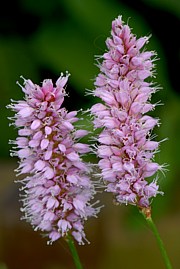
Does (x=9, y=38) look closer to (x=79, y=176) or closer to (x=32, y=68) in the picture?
(x=32, y=68)

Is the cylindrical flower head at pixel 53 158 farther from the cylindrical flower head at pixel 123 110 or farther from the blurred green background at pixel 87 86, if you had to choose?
the blurred green background at pixel 87 86

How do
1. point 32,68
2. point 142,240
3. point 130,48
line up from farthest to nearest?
1. point 32,68
2. point 142,240
3. point 130,48

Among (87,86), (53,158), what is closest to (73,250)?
(53,158)

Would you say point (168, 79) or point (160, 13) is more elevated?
point (160, 13)

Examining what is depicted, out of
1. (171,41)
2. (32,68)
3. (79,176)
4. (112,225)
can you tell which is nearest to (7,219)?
(112,225)

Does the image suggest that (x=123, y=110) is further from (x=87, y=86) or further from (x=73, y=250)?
(x=87, y=86)

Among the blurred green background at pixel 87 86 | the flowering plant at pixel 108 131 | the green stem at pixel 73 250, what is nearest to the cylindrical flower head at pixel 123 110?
the flowering plant at pixel 108 131

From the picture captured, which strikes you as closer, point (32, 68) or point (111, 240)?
point (111, 240)
